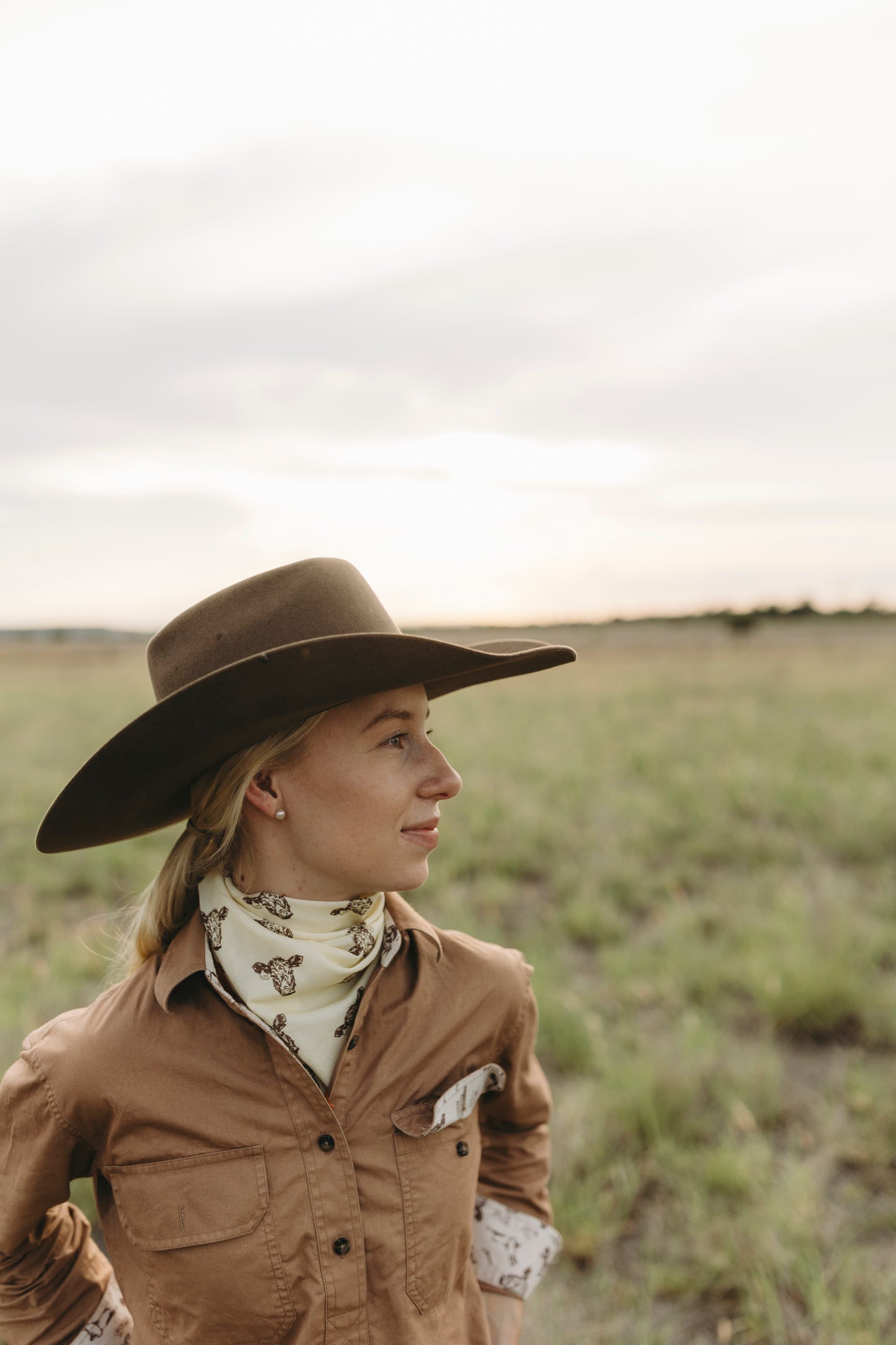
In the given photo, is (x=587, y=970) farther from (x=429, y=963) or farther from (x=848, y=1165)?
(x=429, y=963)

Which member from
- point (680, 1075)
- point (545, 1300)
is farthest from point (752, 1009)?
point (545, 1300)

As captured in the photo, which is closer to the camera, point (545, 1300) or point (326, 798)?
point (326, 798)

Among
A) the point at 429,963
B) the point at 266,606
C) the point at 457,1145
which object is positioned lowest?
the point at 457,1145

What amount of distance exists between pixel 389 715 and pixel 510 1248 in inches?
50.7

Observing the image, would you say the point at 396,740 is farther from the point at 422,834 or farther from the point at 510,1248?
the point at 510,1248

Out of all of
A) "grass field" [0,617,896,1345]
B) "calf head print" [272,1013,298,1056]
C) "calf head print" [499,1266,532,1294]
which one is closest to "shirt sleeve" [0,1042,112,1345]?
"calf head print" [272,1013,298,1056]

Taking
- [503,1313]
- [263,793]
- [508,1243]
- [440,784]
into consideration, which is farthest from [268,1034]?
[503,1313]

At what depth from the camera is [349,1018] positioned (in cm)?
169

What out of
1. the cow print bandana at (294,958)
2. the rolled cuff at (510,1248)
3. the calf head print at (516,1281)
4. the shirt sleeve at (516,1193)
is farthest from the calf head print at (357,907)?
the calf head print at (516,1281)

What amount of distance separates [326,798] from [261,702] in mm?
218

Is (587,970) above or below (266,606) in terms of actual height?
below

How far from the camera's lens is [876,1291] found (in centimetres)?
288

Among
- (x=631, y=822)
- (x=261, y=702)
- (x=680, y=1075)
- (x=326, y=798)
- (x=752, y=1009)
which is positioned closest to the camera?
(x=261, y=702)

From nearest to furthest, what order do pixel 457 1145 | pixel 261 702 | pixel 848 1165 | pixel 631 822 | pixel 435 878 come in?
pixel 261 702, pixel 457 1145, pixel 848 1165, pixel 435 878, pixel 631 822
